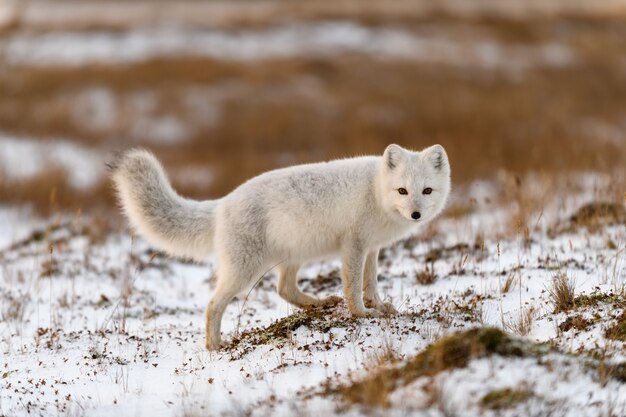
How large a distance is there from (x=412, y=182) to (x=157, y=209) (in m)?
2.24

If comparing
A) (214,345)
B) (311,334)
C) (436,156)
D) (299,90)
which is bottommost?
(214,345)

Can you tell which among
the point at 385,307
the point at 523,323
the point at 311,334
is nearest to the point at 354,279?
the point at 385,307

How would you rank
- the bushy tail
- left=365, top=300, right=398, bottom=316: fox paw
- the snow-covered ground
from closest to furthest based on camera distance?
the snow-covered ground, left=365, top=300, right=398, bottom=316: fox paw, the bushy tail

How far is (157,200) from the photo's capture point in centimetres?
563

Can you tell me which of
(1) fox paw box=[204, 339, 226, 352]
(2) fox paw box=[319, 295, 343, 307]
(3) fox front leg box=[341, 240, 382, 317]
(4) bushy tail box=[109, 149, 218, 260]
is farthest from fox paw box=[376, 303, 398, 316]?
(4) bushy tail box=[109, 149, 218, 260]

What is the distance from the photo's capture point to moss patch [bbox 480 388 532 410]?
11.2 feet

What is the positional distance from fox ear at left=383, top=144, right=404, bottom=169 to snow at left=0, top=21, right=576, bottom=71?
1855 centimetres

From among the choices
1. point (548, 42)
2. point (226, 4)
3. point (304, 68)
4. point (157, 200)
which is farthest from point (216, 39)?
point (157, 200)

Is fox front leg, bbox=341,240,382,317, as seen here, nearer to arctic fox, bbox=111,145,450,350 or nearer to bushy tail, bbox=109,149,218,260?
arctic fox, bbox=111,145,450,350

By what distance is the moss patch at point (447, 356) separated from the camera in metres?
3.69

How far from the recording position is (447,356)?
12.5 ft

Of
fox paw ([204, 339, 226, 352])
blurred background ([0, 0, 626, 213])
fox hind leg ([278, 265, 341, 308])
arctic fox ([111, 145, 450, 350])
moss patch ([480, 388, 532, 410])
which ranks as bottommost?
fox paw ([204, 339, 226, 352])

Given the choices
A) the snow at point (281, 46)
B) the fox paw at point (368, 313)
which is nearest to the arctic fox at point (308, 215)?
the fox paw at point (368, 313)

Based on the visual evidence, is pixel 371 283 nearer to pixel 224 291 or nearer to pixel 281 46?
pixel 224 291
